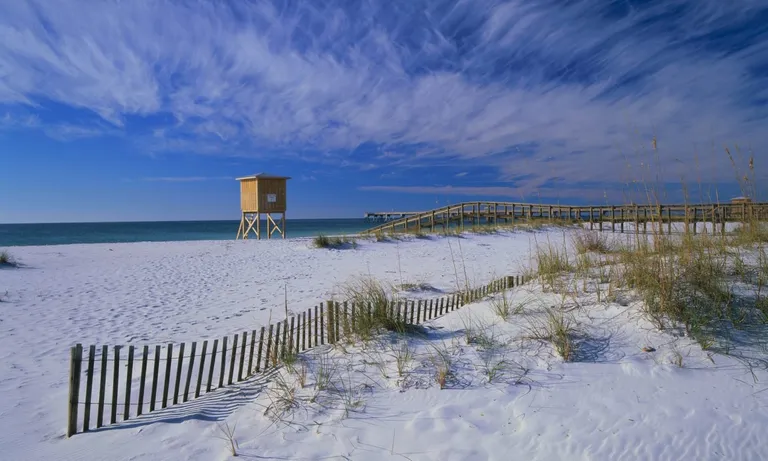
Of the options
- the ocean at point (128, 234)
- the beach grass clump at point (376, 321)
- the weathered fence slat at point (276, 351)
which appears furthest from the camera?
the ocean at point (128, 234)

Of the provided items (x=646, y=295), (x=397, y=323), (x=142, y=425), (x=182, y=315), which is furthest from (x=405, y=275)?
(x=142, y=425)

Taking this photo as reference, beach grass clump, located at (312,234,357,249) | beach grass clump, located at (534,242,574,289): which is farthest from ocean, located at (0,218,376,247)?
beach grass clump, located at (534,242,574,289)

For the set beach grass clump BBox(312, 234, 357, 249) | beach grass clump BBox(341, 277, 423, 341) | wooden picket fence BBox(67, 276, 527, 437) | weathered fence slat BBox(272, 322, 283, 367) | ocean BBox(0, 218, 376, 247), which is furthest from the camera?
ocean BBox(0, 218, 376, 247)

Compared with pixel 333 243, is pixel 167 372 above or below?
below

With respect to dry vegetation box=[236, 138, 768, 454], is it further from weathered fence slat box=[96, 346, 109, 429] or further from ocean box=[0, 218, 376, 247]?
ocean box=[0, 218, 376, 247]

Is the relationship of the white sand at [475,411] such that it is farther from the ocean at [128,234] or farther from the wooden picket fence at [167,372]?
the ocean at [128,234]

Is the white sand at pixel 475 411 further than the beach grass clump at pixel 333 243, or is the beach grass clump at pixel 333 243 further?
the beach grass clump at pixel 333 243

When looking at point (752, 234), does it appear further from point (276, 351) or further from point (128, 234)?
point (128, 234)

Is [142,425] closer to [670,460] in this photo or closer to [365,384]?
[365,384]

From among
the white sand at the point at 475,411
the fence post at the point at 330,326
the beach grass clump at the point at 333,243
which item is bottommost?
the white sand at the point at 475,411

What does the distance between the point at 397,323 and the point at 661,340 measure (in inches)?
102

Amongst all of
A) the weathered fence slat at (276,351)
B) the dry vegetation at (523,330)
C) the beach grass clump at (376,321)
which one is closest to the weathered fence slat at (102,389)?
the dry vegetation at (523,330)

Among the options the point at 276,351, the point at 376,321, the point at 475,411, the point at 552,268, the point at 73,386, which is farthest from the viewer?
the point at 552,268

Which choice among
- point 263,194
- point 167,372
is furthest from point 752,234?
point 263,194
